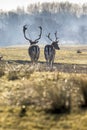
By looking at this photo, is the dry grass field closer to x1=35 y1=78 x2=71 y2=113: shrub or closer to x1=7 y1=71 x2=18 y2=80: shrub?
x1=35 y1=78 x2=71 y2=113: shrub

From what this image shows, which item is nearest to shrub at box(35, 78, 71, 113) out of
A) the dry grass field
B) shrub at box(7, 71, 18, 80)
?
the dry grass field

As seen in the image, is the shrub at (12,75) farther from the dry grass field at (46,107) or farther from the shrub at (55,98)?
the shrub at (55,98)

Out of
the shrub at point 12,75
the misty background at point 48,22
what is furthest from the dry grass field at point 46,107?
the misty background at point 48,22

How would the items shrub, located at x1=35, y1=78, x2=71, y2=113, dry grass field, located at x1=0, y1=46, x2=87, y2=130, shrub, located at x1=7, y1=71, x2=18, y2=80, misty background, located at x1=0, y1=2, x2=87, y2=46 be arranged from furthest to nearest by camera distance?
misty background, located at x1=0, y1=2, x2=87, y2=46, shrub, located at x1=7, y1=71, x2=18, y2=80, shrub, located at x1=35, y1=78, x2=71, y2=113, dry grass field, located at x1=0, y1=46, x2=87, y2=130

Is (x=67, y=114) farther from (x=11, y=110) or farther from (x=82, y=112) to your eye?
(x=11, y=110)

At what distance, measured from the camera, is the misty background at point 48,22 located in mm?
160625

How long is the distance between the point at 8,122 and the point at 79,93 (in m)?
1.62

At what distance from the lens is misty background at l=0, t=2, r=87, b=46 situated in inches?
6324

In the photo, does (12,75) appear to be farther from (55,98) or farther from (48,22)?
(48,22)

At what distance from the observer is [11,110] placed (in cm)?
869

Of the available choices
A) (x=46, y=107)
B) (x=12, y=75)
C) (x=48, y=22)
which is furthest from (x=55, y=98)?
(x=48, y=22)

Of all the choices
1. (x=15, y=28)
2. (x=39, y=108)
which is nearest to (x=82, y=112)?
(x=39, y=108)

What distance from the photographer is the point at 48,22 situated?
16875 centimetres

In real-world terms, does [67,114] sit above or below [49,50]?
above
